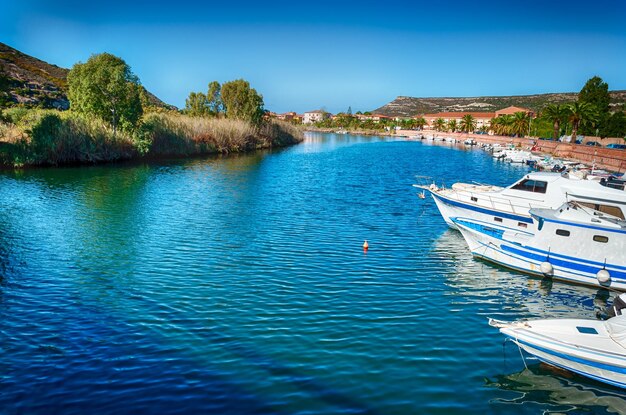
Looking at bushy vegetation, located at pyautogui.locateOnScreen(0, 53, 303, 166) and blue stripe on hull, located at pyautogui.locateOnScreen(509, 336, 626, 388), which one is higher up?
bushy vegetation, located at pyautogui.locateOnScreen(0, 53, 303, 166)

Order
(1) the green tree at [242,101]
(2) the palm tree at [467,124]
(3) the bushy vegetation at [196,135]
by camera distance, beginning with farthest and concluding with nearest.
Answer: (2) the palm tree at [467,124], (1) the green tree at [242,101], (3) the bushy vegetation at [196,135]

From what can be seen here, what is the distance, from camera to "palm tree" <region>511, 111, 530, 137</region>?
121 metres

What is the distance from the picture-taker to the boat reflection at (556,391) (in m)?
9.89

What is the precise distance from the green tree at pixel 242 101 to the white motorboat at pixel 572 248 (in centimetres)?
7368

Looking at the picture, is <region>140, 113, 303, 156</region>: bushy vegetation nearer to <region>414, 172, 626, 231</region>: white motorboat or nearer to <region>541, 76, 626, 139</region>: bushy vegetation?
<region>414, 172, 626, 231</region>: white motorboat

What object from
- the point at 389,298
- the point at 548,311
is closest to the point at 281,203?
the point at 389,298

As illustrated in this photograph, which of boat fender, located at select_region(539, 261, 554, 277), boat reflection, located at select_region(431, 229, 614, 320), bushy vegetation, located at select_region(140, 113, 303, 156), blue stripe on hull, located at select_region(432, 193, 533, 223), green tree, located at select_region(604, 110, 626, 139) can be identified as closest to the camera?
boat reflection, located at select_region(431, 229, 614, 320)

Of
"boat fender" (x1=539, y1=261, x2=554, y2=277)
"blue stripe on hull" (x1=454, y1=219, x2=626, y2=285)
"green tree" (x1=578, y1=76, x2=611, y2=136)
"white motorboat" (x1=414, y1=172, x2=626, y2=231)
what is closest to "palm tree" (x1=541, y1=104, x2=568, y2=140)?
"green tree" (x1=578, y1=76, x2=611, y2=136)

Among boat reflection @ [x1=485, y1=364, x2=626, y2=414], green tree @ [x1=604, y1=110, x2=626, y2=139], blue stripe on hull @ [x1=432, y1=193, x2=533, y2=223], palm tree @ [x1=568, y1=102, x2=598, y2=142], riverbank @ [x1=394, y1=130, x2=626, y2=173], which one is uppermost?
palm tree @ [x1=568, y1=102, x2=598, y2=142]

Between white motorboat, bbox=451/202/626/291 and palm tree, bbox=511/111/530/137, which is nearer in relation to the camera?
white motorboat, bbox=451/202/626/291

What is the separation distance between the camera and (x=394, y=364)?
1125cm

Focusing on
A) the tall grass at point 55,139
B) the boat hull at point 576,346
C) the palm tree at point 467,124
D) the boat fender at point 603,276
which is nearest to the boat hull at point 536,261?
the boat fender at point 603,276

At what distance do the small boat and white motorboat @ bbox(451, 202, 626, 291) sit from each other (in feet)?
21.4

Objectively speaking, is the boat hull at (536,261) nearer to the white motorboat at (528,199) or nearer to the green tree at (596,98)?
the white motorboat at (528,199)
